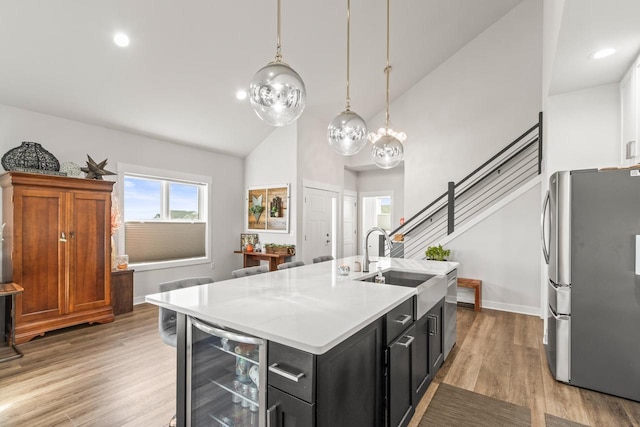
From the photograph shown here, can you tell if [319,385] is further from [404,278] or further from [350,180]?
[350,180]

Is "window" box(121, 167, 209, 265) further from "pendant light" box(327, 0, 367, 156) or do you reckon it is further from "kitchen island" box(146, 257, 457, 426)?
"pendant light" box(327, 0, 367, 156)

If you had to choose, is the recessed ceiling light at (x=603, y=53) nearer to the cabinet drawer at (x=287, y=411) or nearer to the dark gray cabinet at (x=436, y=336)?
the dark gray cabinet at (x=436, y=336)

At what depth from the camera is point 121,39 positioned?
3.38 m

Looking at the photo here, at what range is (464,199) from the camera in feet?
19.5

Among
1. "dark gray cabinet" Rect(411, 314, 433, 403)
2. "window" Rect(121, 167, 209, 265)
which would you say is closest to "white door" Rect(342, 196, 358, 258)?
"window" Rect(121, 167, 209, 265)

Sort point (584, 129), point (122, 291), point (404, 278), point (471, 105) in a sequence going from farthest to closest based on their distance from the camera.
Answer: point (471, 105)
point (122, 291)
point (584, 129)
point (404, 278)

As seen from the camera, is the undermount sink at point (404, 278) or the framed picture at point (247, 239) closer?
the undermount sink at point (404, 278)

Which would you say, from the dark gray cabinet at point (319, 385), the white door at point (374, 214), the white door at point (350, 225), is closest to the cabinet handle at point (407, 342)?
the dark gray cabinet at point (319, 385)

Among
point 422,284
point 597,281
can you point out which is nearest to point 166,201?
point 422,284

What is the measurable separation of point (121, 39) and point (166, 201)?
263 cm

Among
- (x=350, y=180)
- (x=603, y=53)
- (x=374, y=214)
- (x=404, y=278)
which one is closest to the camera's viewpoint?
(x=603, y=53)

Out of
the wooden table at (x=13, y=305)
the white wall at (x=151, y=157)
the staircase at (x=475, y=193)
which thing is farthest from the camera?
the staircase at (x=475, y=193)

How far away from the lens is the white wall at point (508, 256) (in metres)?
4.39

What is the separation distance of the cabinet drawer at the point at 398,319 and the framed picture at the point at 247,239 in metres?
4.60
